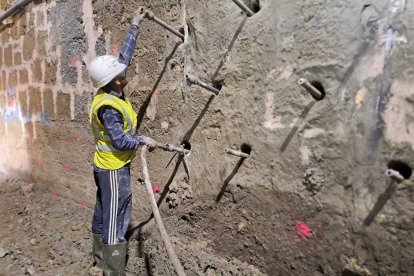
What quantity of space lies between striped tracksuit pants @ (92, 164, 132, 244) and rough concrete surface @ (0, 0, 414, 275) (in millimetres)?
269

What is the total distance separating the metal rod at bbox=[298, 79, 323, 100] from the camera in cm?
166

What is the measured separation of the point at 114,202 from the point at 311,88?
4.50 ft

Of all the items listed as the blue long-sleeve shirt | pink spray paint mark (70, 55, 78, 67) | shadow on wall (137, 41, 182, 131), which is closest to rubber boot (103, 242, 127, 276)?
the blue long-sleeve shirt

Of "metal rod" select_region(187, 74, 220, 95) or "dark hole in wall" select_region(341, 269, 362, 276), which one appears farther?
"metal rod" select_region(187, 74, 220, 95)

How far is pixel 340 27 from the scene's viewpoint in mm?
1671

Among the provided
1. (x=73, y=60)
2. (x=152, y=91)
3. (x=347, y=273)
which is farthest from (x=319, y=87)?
(x=73, y=60)

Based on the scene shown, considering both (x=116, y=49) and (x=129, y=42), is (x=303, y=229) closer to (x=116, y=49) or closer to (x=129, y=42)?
(x=129, y=42)

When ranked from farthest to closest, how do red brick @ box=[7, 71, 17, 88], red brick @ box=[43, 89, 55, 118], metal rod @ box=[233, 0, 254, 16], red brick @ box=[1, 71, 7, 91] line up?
red brick @ box=[1, 71, 7, 91] < red brick @ box=[7, 71, 17, 88] < red brick @ box=[43, 89, 55, 118] < metal rod @ box=[233, 0, 254, 16]

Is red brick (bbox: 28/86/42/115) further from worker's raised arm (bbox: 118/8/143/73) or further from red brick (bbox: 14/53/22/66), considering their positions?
worker's raised arm (bbox: 118/8/143/73)

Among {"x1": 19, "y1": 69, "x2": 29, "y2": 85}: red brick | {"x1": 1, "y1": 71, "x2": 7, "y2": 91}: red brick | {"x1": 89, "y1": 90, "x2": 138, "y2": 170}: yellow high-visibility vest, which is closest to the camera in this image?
{"x1": 89, "y1": 90, "x2": 138, "y2": 170}: yellow high-visibility vest

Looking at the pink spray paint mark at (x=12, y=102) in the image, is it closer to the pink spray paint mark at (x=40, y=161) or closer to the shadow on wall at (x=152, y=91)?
the pink spray paint mark at (x=40, y=161)

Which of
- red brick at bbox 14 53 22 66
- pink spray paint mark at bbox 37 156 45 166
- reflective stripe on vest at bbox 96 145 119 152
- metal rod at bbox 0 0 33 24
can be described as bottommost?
pink spray paint mark at bbox 37 156 45 166

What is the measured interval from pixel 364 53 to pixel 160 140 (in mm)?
1460

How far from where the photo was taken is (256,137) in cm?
202
